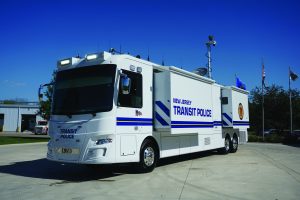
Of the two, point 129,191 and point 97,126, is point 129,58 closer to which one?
point 97,126

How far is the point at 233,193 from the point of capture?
25.1 ft

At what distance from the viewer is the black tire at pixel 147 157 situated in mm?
10383

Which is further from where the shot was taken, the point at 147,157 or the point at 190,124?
the point at 190,124

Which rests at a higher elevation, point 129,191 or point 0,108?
point 0,108

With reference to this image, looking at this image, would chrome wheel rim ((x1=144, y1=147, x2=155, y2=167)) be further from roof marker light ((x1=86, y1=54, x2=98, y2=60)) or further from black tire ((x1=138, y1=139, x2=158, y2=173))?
roof marker light ((x1=86, y1=54, x2=98, y2=60))

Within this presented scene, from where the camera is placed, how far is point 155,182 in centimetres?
909

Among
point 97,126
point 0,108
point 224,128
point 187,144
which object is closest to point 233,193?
point 97,126

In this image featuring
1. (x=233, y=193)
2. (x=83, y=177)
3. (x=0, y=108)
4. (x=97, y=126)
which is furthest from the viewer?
(x=0, y=108)

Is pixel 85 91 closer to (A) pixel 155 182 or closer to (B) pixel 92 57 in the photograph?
(B) pixel 92 57

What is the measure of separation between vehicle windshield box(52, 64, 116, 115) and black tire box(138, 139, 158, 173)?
6.34 ft

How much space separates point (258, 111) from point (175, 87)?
3583 centimetres

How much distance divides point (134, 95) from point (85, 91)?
148cm

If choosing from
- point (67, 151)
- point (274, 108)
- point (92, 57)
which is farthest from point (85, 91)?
point (274, 108)

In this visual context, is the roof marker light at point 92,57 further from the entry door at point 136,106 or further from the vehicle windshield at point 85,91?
the entry door at point 136,106
